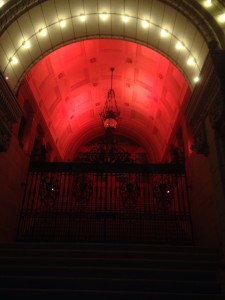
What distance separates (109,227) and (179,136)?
586cm

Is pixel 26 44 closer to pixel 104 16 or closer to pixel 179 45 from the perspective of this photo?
pixel 104 16

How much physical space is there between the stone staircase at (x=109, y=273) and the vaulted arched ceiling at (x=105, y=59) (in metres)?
5.21

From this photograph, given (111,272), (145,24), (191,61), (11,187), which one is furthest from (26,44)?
(111,272)

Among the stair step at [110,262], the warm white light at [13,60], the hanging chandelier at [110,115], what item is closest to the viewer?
the stair step at [110,262]

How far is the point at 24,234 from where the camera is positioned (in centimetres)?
971

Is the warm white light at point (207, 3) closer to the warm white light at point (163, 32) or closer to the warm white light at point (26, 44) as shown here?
the warm white light at point (163, 32)

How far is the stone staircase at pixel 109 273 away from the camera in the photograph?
4426 mm

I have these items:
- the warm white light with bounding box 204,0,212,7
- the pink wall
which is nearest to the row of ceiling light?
the warm white light with bounding box 204,0,212,7

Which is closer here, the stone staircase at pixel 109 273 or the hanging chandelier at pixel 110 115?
the stone staircase at pixel 109 273

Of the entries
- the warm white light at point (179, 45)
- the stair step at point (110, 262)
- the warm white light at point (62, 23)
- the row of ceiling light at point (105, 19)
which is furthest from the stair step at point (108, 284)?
the warm white light at point (62, 23)

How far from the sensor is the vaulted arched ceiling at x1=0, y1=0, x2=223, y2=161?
26.1 ft

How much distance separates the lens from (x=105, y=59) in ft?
42.7

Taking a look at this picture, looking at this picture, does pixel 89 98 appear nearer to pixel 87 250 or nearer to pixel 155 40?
pixel 155 40

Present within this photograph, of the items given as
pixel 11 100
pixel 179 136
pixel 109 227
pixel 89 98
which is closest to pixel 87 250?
pixel 109 227
